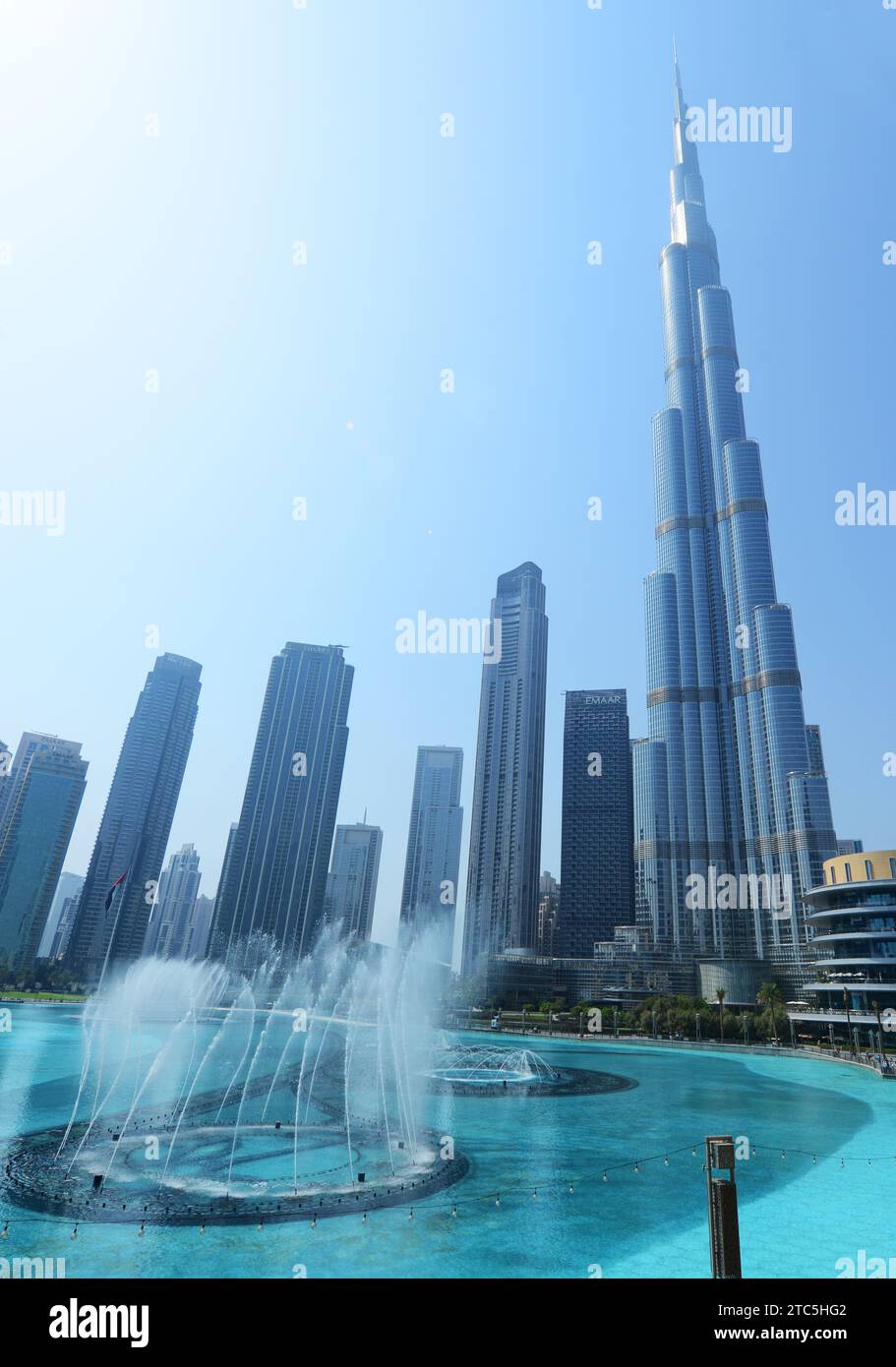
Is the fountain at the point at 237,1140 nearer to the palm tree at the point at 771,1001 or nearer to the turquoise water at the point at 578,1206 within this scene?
the turquoise water at the point at 578,1206

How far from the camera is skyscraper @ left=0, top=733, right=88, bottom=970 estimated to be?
16900 centimetres

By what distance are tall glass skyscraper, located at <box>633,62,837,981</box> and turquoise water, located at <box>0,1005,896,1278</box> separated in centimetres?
10518

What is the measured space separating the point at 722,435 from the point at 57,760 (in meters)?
200

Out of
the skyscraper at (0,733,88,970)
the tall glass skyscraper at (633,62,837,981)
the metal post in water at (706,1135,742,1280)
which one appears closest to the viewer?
the metal post in water at (706,1135,742,1280)

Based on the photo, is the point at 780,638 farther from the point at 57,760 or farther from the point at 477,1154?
the point at 57,760

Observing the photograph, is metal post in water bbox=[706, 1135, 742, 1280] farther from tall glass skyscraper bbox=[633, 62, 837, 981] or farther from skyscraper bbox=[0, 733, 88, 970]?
skyscraper bbox=[0, 733, 88, 970]

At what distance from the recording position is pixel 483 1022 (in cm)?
12488

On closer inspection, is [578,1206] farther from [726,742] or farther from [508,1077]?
[726,742]

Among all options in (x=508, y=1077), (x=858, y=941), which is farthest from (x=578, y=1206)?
(x=858, y=941)

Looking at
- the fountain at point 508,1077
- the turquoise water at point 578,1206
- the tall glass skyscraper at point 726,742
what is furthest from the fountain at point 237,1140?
the tall glass skyscraper at point 726,742

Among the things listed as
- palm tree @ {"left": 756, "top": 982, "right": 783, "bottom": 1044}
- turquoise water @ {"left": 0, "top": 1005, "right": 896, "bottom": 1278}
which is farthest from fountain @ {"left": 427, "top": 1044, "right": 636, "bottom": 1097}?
palm tree @ {"left": 756, "top": 982, "right": 783, "bottom": 1044}

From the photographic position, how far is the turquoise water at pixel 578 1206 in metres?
20.9

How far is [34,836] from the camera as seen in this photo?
176m

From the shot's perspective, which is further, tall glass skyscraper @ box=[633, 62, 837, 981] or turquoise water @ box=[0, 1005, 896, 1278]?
tall glass skyscraper @ box=[633, 62, 837, 981]
